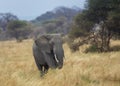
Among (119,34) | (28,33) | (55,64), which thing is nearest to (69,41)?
(119,34)

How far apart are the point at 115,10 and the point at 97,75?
46.6ft

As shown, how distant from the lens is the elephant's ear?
462 inches

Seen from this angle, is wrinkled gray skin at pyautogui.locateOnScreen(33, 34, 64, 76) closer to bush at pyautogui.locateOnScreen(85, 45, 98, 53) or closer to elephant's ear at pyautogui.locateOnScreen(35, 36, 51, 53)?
elephant's ear at pyautogui.locateOnScreen(35, 36, 51, 53)

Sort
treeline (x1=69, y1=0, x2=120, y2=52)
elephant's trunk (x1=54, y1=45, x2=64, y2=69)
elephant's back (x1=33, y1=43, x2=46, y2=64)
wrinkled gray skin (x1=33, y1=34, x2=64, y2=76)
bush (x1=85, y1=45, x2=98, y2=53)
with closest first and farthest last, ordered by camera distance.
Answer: elephant's trunk (x1=54, y1=45, x2=64, y2=69) < wrinkled gray skin (x1=33, y1=34, x2=64, y2=76) < elephant's back (x1=33, y1=43, x2=46, y2=64) < bush (x1=85, y1=45, x2=98, y2=53) < treeline (x1=69, y1=0, x2=120, y2=52)

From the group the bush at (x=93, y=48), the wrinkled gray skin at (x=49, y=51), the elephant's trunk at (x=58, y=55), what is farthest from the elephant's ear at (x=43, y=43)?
the bush at (x=93, y=48)

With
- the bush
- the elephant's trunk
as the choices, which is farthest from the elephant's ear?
the bush

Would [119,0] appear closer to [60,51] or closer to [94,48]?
[94,48]

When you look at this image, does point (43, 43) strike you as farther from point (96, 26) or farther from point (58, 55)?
point (96, 26)

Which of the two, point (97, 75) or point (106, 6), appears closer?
point (97, 75)

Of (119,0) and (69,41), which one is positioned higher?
(119,0)

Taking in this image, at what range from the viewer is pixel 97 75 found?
10555mm

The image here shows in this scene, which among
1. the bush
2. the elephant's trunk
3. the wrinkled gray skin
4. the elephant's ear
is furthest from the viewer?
the bush

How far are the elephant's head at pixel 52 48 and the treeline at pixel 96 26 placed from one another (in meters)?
12.4

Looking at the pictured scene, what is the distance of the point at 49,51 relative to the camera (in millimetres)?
11656
